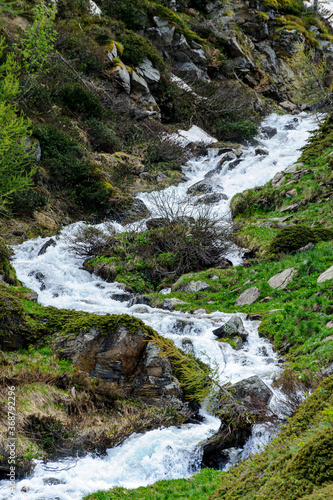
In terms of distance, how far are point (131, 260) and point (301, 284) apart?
281 inches

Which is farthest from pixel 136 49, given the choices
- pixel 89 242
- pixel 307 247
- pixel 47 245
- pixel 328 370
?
pixel 328 370

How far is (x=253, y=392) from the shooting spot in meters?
6.32

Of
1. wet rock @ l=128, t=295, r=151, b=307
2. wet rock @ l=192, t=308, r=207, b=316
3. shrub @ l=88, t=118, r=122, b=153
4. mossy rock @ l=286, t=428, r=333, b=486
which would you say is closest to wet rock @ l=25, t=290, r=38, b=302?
wet rock @ l=128, t=295, r=151, b=307

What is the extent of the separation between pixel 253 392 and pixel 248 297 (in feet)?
18.5

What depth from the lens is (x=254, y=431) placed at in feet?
19.3

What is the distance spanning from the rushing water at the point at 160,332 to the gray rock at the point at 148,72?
13318mm

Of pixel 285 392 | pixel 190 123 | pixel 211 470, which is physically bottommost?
pixel 211 470

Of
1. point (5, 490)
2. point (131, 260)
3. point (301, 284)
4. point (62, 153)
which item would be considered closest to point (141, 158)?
point (62, 153)

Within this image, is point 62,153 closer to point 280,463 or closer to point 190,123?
point 190,123

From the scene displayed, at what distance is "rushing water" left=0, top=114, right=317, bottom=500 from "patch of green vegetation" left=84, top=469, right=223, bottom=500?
263mm

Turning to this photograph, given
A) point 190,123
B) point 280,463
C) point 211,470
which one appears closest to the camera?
point 280,463

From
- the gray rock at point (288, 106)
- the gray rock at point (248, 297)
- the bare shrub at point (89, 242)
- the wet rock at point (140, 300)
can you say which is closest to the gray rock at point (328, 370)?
the gray rock at point (248, 297)

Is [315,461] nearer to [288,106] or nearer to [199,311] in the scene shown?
[199,311]

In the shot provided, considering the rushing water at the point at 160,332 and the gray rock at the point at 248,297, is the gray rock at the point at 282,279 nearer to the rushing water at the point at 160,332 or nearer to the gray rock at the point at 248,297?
the gray rock at the point at 248,297
